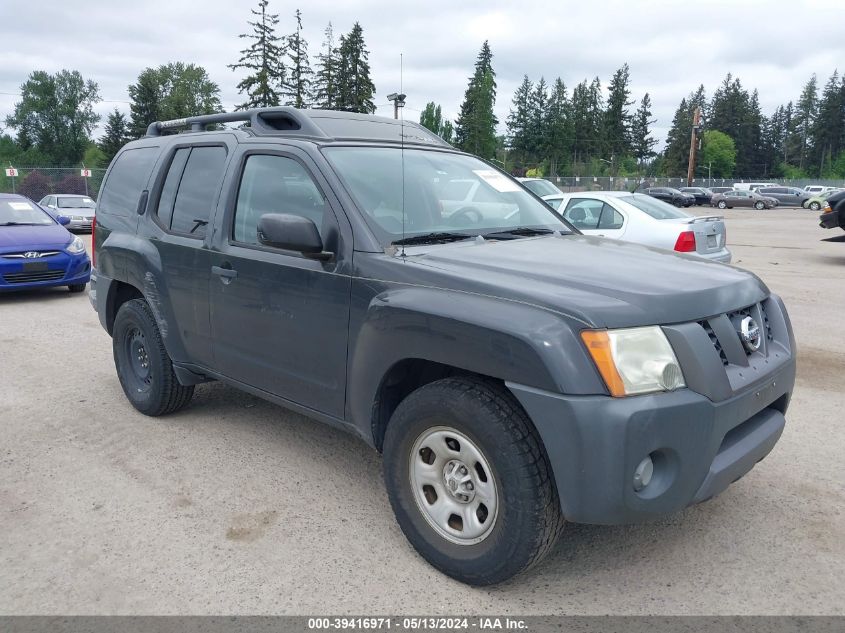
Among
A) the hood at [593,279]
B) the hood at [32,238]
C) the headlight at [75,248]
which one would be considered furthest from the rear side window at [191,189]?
the headlight at [75,248]

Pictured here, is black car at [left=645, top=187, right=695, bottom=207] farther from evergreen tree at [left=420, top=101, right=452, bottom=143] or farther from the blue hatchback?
the blue hatchback

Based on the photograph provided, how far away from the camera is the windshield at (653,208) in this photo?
968cm

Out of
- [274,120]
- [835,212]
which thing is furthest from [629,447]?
[835,212]

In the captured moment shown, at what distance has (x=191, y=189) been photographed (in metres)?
4.45

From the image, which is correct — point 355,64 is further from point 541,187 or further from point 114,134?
point 114,134

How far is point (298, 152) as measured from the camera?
12.2 feet

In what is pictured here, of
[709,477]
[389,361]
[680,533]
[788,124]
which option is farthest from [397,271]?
[788,124]

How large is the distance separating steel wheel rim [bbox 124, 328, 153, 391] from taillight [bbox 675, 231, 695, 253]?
6732 mm

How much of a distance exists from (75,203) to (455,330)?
24.4 m

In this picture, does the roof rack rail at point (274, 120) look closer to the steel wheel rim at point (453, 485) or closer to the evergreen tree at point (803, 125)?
the steel wheel rim at point (453, 485)

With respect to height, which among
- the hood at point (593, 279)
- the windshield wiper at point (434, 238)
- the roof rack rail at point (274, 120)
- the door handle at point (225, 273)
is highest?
the roof rack rail at point (274, 120)

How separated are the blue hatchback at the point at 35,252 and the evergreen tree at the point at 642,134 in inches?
4465

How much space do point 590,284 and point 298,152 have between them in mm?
1775

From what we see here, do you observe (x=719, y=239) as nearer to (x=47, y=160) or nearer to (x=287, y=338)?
(x=287, y=338)
